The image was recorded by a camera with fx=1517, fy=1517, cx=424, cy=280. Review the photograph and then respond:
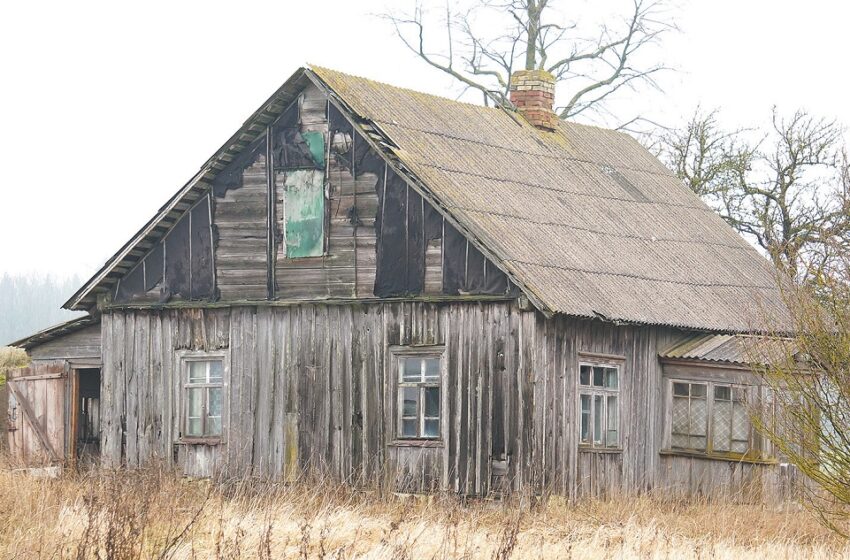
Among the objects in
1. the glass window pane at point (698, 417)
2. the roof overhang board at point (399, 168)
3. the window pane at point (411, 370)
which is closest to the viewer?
the roof overhang board at point (399, 168)

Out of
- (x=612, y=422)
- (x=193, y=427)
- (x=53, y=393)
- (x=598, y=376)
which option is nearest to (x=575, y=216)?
(x=598, y=376)

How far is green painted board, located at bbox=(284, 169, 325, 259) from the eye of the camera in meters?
20.6

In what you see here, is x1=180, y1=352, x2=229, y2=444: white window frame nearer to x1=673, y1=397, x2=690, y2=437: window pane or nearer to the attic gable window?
the attic gable window

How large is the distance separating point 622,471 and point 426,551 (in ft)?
26.3

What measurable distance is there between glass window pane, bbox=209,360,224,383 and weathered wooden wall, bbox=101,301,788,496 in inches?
9.1

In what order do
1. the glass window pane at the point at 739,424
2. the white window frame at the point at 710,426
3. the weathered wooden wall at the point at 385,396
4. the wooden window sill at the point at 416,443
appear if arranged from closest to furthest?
the weathered wooden wall at the point at 385,396, the wooden window sill at the point at 416,443, the white window frame at the point at 710,426, the glass window pane at the point at 739,424

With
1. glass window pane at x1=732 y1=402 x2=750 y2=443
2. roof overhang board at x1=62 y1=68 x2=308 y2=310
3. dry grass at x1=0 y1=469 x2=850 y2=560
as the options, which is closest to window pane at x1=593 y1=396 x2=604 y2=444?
dry grass at x1=0 y1=469 x2=850 y2=560

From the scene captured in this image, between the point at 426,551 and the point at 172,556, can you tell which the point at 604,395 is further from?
the point at 172,556

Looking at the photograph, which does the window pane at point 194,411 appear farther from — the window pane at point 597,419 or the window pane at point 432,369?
the window pane at point 597,419

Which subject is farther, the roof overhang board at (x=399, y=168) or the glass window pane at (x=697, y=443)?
the glass window pane at (x=697, y=443)

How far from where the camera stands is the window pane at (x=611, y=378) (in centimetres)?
2058

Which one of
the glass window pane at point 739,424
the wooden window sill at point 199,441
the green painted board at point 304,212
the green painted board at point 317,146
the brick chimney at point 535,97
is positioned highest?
the brick chimney at point 535,97

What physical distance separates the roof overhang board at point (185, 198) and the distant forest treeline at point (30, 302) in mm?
87856

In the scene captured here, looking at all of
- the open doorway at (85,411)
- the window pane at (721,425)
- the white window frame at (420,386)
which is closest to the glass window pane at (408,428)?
the white window frame at (420,386)
